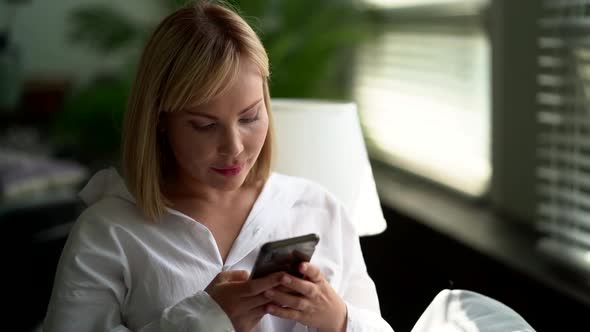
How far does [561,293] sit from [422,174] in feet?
4.27

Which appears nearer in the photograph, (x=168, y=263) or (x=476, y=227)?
(x=168, y=263)

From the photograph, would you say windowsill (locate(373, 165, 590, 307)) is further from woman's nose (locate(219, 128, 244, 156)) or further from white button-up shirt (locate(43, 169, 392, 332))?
woman's nose (locate(219, 128, 244, 156))

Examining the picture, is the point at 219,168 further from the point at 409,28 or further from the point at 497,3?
the point at 409,28

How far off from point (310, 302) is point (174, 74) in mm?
428

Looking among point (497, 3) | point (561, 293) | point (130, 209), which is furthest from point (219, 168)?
point (497, 3)

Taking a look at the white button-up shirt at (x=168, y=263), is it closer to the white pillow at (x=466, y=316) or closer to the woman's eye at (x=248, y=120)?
the white pillow at (x=466, y=316)

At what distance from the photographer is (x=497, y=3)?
2279mm

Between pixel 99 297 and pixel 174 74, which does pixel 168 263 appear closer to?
pixel 99 297

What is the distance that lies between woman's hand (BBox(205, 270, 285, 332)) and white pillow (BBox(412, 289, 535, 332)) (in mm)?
315

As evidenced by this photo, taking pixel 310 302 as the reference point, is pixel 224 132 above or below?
above

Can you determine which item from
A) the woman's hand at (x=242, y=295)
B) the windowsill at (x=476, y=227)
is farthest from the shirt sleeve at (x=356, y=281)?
the windowsill at (x=476, y=227)

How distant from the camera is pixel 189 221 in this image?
1.26 m

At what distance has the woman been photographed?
3.65ft

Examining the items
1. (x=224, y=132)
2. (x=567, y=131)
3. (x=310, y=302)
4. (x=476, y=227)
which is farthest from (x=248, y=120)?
(x=476, y=227)
